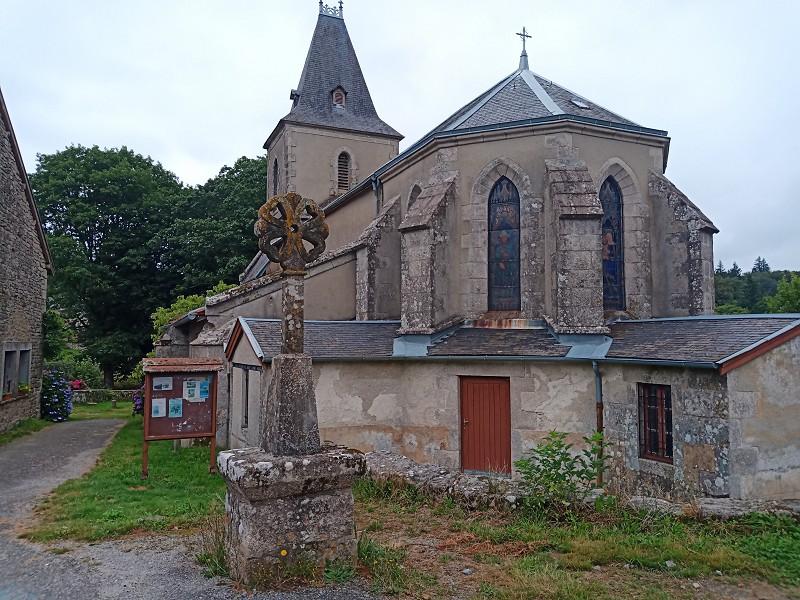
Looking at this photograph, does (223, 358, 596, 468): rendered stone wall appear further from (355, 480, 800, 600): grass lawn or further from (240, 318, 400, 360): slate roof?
(355, 480, 800, 600): grass lawn

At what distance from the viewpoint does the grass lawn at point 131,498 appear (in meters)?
6.98

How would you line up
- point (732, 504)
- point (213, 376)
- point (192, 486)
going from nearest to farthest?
point (732, 504), point (192, 486), point (213, 376)

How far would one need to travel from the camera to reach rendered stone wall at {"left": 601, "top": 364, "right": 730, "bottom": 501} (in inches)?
340

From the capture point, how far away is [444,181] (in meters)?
13.5

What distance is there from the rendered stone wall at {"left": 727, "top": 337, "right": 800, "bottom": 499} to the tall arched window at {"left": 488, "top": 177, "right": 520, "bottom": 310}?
5.25 metres

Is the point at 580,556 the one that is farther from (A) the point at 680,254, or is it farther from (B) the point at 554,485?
(A) the point at 680,254

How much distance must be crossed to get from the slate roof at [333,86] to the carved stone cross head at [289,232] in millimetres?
21321

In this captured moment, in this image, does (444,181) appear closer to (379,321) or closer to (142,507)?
(379,321)

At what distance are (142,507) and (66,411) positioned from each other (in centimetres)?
1475

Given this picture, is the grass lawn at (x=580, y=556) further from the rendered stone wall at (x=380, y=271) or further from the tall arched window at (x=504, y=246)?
the rendered stone wall at (x=380, y=271)

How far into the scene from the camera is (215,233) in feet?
102

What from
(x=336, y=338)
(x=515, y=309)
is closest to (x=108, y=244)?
(x=336, y=338)

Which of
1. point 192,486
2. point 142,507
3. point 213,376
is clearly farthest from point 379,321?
point 142,507

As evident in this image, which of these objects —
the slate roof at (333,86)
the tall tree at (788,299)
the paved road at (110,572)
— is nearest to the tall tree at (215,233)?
the slate roof at (333,86)
